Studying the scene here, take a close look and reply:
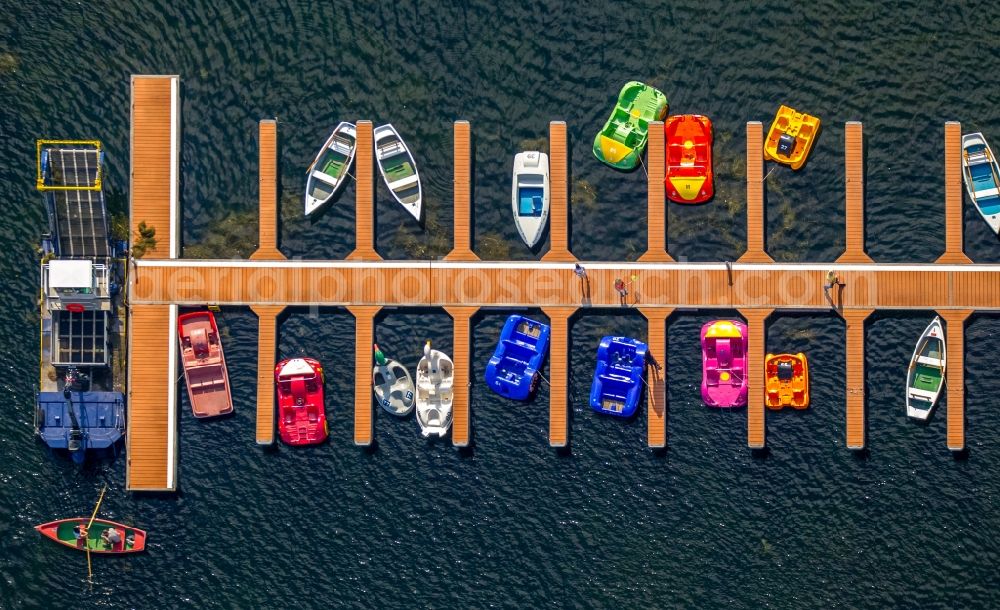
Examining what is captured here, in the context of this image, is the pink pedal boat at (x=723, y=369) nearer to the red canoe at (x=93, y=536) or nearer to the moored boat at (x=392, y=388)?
the moored boat at (x=392, y=388)

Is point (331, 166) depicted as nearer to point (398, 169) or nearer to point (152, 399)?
point (398, 169)

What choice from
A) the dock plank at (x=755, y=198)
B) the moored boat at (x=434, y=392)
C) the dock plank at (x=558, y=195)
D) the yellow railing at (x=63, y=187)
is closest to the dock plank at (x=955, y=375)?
the dock plank at (x=755, y=198)

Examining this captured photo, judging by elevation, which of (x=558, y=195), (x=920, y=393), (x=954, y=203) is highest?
(x=558, y=195)

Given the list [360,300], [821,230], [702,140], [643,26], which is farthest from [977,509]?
[360,300]

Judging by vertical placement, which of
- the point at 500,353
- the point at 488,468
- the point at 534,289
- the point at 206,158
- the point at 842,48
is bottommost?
the point at 488,468

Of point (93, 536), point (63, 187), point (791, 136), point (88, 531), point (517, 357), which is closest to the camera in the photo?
point (63, 187)

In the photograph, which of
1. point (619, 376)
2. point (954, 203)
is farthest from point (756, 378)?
point (954, 203)

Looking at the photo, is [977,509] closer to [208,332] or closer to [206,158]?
[208,332]
